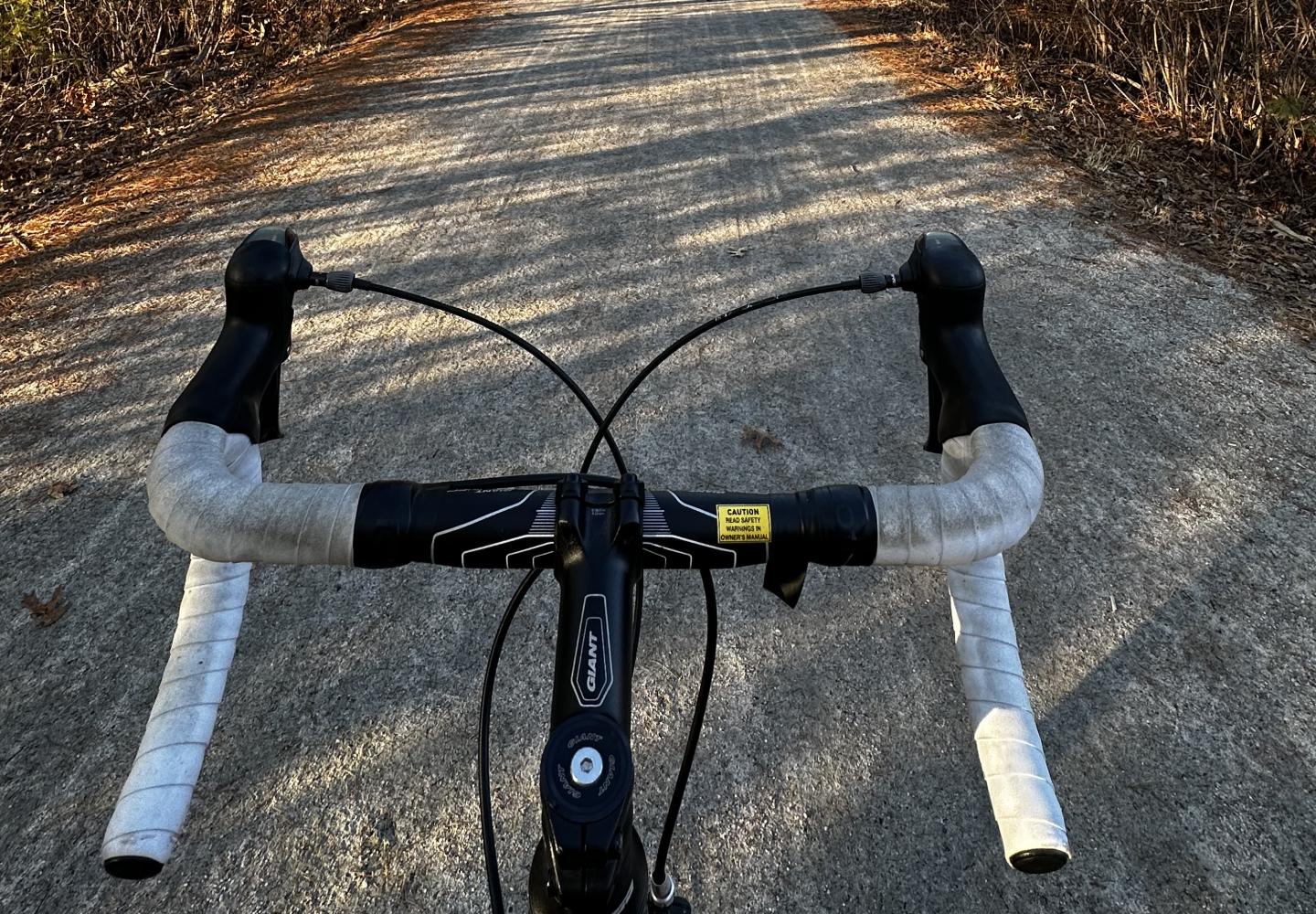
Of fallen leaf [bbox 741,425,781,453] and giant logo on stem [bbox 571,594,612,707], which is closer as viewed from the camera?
giant logo on stem [bbox 571,594,612,707]

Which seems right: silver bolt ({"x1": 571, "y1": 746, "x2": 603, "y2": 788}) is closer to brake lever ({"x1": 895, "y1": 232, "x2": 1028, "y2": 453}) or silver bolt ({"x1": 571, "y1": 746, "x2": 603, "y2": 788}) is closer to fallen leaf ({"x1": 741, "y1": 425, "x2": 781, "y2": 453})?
brake lever ({"x1": 895, "y1": 232, "x2": 1028, "y2": 453})

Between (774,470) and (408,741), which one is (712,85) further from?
(408,741)

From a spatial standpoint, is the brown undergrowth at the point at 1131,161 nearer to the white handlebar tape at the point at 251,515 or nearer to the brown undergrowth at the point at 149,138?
the white handlebar tape at the point at 251,515

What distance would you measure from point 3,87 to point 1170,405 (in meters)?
8.81

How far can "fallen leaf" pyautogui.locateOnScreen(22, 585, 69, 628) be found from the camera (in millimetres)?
2939

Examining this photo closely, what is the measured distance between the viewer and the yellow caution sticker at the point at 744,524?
1181 mm

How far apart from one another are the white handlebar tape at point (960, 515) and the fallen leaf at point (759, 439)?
2.44 meters

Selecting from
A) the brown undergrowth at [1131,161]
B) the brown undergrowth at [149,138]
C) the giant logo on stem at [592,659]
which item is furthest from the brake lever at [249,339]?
the brown undergrowth at [1131,161]

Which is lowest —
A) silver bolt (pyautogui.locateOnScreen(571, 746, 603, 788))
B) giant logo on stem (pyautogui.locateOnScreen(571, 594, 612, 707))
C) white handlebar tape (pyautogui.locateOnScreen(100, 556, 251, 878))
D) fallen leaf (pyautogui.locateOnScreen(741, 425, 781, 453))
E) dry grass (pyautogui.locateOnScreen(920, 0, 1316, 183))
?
fallen leaf (pyautogui.locateOnScreen(741, 425, 781, 453))

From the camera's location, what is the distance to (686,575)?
10.5 feet

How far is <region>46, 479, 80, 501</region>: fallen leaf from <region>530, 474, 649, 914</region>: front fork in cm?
334

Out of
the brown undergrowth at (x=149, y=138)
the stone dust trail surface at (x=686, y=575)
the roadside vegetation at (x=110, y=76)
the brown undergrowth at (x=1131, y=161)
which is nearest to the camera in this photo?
the stone dust trail surface at (x=686, y=575)

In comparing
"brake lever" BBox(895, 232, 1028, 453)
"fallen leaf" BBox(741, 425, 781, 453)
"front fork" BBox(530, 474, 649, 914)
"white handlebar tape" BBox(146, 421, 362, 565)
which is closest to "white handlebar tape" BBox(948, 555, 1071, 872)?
"brake lever" BBox(895, 232, 1028, 453)

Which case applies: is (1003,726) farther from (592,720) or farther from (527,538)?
(527,538)
